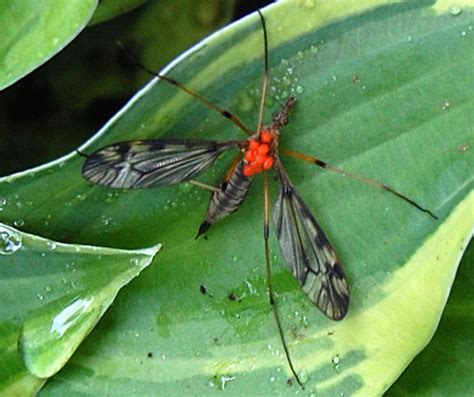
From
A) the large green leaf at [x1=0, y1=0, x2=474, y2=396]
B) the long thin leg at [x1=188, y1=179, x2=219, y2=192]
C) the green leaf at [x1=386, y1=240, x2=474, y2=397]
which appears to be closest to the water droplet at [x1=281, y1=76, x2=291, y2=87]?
the large green leaf at [x1=0, y1=0, x2=474, y2=396]

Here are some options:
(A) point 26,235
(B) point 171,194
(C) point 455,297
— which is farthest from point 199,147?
(C) point 455,297

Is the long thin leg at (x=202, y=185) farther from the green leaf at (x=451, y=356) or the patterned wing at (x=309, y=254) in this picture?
the green leaf at (x=451, y=356)

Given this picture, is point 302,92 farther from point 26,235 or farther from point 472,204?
point 26,235

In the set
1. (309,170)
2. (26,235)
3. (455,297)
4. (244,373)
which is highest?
(26,235)

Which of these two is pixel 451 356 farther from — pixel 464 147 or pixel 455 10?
pixel 455 10

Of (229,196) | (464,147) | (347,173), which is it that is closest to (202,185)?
(229,196)

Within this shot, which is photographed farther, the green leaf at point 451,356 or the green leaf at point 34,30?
the green leaf at point 451,356

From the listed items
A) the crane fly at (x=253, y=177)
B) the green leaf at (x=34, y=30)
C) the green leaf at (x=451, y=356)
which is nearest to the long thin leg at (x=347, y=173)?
the crane fly at (x=253, y=177)
